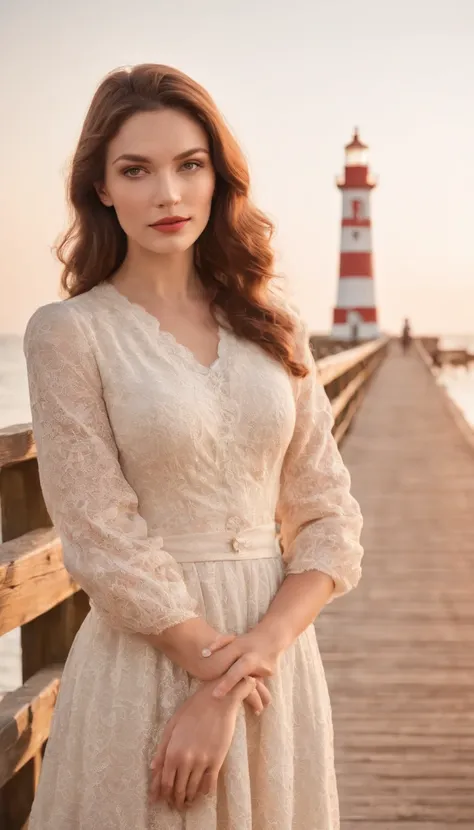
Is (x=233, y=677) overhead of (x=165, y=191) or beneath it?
beneath

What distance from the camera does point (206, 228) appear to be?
72.2 inches

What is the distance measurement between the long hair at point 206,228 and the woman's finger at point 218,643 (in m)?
0.47

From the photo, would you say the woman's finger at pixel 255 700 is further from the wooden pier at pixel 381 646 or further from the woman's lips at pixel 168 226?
the woman's lips at pixel 168 226

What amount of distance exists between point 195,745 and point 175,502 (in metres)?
Result: 0.34

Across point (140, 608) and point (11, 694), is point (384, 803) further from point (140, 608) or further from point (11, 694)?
point (140, 608)

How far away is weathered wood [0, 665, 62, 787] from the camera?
1.89 meters

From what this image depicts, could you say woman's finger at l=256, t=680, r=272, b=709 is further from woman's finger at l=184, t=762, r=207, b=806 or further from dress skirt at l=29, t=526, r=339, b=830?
woman's finger at l=184, t=762, r=207, b=806

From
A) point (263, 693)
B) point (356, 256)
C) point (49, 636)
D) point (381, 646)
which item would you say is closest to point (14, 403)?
point (381, 646)

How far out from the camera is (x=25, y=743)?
1.98 metres

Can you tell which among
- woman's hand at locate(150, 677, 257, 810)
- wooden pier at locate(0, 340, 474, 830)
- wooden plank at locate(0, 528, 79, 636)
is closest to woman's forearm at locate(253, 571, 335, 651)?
woman's hand at locate(150, 677, 257, 810)

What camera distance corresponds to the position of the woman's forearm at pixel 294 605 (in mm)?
1553

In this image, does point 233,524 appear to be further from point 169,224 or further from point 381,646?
point 381,646

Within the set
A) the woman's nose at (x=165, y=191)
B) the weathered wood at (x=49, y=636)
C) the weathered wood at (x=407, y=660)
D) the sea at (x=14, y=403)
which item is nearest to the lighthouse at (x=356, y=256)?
the sea at (x=14, y=403)

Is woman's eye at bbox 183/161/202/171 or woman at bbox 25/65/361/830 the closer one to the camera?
woman at bbox 25/65/361/830
